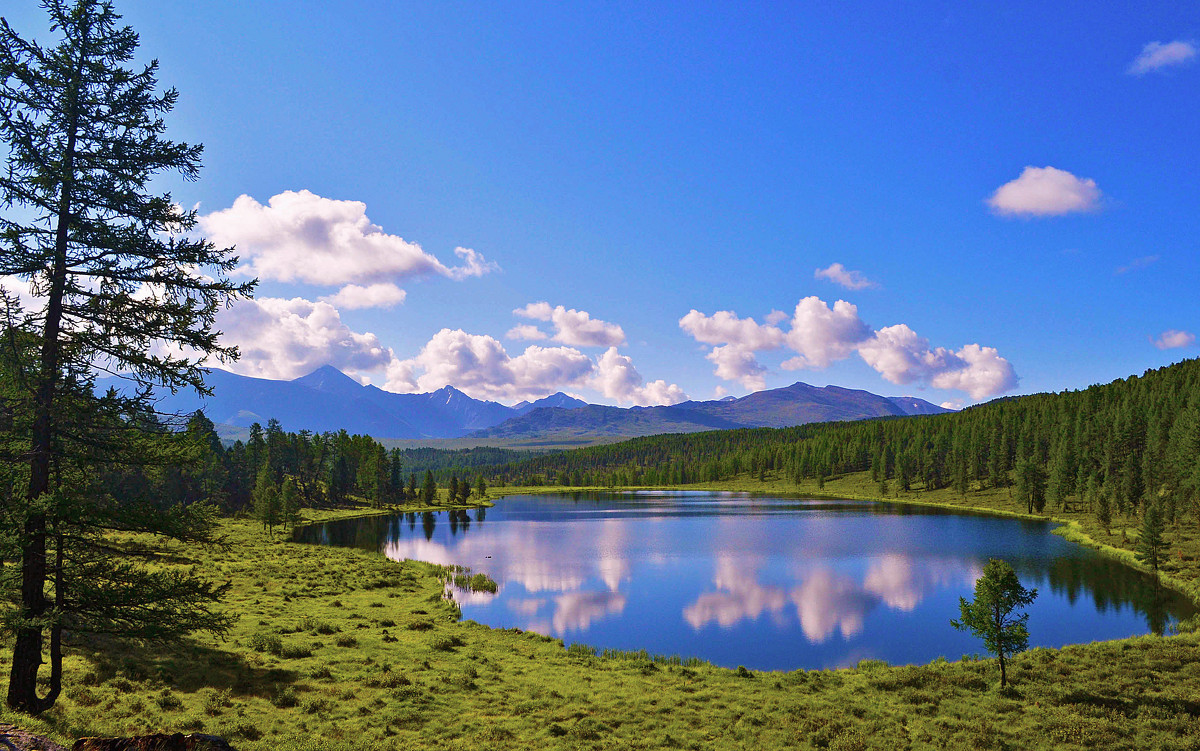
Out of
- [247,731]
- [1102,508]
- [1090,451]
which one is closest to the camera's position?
[247,731]

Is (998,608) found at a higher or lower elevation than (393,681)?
higher

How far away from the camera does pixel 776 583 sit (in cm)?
5925

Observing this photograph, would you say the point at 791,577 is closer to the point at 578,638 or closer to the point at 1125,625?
the point at 1125,625

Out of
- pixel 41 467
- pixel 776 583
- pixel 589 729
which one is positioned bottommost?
pixel 776 583

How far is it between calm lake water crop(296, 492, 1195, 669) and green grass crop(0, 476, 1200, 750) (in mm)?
6639

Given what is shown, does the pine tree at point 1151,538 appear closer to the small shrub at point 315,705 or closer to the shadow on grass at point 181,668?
the small shrub at point 315,705

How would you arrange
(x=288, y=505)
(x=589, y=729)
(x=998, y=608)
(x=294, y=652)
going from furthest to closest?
(x=288, y=505) → (x=294, y=652) → (x=998, y=608) → (x=589, y=729)

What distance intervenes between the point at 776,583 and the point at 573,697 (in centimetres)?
3873

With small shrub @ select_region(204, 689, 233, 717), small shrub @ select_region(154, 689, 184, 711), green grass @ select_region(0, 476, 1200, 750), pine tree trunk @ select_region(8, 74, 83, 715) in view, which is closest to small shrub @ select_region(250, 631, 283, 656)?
green grass @ select_region(0, 476, 1200, 750)

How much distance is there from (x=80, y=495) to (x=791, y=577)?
195ft

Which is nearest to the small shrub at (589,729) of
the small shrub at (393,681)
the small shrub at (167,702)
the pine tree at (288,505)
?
the small shrub at (393,681)

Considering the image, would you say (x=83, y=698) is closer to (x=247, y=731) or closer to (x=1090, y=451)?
(x=247, y=731)

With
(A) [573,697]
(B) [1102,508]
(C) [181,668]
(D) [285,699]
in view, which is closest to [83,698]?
(C) [181,668]

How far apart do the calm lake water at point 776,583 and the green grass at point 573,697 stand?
6639 millimetres
